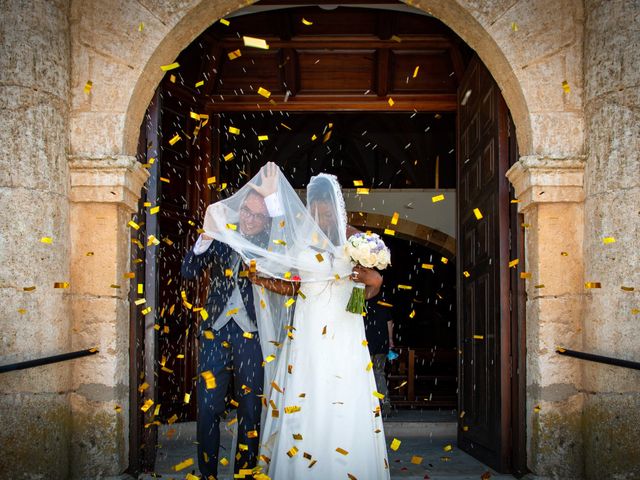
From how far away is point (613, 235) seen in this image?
15.2 feet

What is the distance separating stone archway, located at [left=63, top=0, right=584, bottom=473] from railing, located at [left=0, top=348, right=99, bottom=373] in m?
0.15

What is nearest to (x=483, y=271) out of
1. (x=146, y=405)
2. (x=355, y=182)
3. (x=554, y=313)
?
(x=554, y=313)

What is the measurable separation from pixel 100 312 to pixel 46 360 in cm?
61

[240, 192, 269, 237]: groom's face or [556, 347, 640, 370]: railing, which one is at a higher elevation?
A: [240, 192, 269, 237]: groom's face

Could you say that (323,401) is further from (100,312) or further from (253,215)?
(100,312)

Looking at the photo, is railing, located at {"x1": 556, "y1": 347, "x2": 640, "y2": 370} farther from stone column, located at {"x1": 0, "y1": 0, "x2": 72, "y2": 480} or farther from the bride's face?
stone column, located at {"x1": 0, "y1": 0, "x2": 72, "y2": 480}

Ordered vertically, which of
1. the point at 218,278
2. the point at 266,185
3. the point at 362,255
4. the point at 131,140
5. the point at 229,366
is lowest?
the point at 229,366

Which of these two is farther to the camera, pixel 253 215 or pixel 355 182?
pixel 355 182

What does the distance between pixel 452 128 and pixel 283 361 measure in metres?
8.88

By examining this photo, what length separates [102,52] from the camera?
4.98 meters

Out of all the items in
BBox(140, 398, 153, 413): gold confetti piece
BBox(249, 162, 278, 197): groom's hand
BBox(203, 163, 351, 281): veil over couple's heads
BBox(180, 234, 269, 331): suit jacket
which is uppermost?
BBox(249, 162, 278, 197): groom's hand

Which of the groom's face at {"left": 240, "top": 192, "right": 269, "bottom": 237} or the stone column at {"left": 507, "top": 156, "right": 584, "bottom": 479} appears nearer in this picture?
the groom's face at {"left": 240, "top": 192, "right": 269, "bottom": 237}

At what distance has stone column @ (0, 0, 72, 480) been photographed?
176 inches

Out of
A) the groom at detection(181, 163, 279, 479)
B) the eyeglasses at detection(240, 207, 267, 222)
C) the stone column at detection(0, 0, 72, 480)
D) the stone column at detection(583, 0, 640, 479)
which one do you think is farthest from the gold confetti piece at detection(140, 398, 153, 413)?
the stone column at detection(583, 0, 640, 479)
